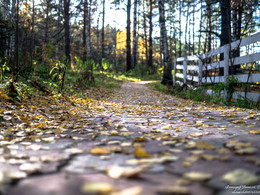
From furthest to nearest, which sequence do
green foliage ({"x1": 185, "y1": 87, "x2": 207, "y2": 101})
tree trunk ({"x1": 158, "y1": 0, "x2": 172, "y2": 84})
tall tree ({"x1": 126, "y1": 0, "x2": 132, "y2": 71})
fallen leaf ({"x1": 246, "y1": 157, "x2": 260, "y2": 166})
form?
1. tall tree ({"x1": 126, "y1": 0, "x2": 132, "y2": 71})
2. tree trunk ({"x1": 158, "y1": 0, "x2": 172, "y2": 84})
3. green foliage ({"x1": 185, "y1": 87, "x2": 207, "y2": 101})
4. fallen leaf ({"x1": 246, "y1": 157, "x2": 260, "y2": 166})

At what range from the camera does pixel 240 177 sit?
1221 millimetres

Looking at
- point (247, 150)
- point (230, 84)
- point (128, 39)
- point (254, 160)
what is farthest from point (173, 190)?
point (128, 39)

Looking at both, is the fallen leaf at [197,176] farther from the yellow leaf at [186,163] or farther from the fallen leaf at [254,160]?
the fallen leaf at [254,160]

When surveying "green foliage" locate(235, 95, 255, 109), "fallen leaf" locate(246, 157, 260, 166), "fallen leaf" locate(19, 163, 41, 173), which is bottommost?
"fallen leaf" locate(19, 163, 41, 173)

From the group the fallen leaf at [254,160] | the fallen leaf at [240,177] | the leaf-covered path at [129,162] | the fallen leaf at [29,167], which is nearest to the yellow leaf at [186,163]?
the leaf-covered path at [129,162]

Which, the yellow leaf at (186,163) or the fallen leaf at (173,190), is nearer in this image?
the fallen leaf at (173,190)

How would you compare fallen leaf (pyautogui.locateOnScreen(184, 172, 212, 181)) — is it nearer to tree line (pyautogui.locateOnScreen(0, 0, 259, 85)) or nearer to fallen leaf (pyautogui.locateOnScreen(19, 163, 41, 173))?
fallen leaf (pyautogui.locateOnScreen(19, 163, 41, 173))

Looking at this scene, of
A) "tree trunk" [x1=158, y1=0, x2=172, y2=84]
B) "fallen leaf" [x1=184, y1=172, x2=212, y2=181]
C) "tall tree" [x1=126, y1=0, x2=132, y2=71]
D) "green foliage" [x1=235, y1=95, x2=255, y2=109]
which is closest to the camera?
"fallen leaf" [x1=184, y1=172, x2=212, y2=181]

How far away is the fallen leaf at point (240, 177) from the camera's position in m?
1.17

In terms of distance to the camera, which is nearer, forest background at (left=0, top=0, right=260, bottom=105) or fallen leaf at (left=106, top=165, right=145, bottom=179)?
fallen leaf at (left=106, top=165, right=145, bottom=179)

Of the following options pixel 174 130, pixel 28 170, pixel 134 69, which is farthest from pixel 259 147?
pixel 134 69

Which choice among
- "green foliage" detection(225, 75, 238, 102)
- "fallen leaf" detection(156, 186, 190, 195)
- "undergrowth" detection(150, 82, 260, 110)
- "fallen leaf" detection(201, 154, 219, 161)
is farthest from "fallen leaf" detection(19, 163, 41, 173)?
"green foliage" detection(225, 75, 238, 102)

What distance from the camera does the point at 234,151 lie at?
1678mm

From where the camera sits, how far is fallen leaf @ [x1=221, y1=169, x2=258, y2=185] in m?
1.17
